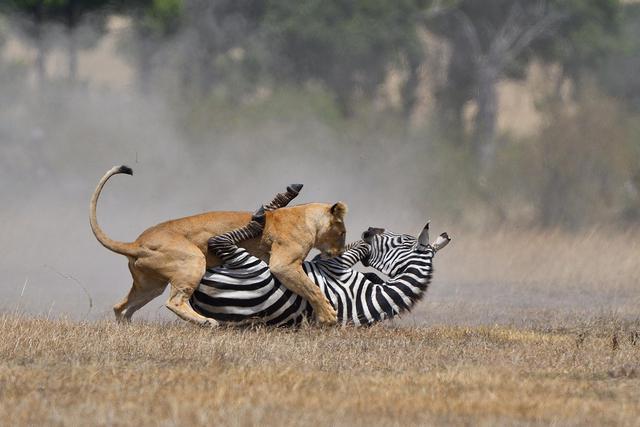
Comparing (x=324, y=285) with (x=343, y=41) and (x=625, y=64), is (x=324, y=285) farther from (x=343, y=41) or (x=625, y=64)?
(x=625, y=64)

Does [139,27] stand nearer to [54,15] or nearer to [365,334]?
[54,15]

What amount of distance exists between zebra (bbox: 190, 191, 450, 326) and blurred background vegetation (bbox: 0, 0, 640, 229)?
1244cm

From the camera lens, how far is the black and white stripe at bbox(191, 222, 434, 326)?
10.2 m

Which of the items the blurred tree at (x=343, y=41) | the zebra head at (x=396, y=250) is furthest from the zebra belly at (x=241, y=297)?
the blurred tree at (x=343, y=41)

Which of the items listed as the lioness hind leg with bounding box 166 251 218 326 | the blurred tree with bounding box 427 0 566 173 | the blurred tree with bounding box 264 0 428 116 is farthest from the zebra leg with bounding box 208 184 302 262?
the blurred tree with bounding box 264 0 428 116

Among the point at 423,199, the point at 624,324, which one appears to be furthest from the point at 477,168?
the point at 624,324

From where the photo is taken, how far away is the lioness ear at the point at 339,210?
1053 cm

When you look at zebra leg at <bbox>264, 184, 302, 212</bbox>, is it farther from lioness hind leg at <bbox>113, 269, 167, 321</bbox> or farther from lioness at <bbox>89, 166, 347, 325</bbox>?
lioness hind leg at <bbox>113, 269, 167, 321</bbox>

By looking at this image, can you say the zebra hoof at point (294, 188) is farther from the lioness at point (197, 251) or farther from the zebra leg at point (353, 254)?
the zebra leg at point (353, 254)

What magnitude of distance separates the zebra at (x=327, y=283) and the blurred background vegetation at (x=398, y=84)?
40.8ft

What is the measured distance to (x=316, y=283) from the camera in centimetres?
1060

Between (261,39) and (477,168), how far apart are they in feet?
20.5

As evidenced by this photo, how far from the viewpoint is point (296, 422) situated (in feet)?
19.7

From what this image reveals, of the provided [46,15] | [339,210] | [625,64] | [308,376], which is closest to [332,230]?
[339,210]
